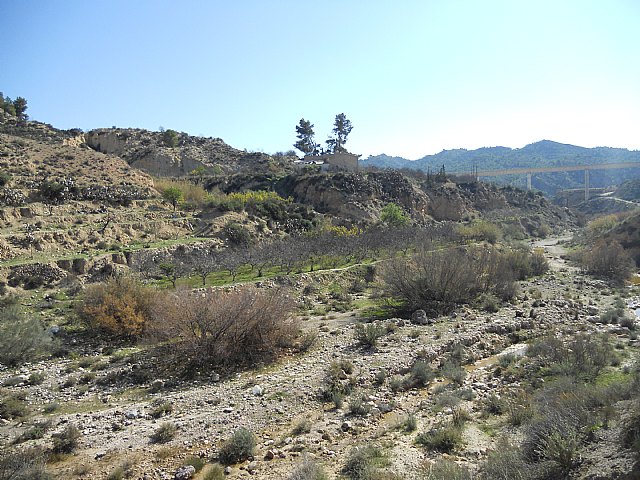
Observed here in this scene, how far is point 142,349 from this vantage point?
18406mm

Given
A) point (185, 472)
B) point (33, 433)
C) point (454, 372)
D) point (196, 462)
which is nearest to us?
point (185, 472)

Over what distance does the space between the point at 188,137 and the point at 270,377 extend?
79.4 meters

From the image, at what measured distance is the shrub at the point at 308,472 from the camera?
9047mm

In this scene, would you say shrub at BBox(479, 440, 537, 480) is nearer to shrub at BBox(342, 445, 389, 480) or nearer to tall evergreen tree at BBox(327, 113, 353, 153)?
shrub at BBox(342, 445, 389, 480)

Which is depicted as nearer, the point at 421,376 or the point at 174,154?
the point at 421,376

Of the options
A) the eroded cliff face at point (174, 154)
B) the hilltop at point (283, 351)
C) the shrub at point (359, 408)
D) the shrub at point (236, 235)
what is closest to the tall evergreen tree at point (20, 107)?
the eroded cliff face at point (174, 154)

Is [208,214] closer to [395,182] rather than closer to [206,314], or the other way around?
[206,314]

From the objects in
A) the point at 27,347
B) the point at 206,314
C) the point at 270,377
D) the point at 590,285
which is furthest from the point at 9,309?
the point at 590,285

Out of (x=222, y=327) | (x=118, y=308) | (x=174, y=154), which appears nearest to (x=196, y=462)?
(x=222, y=327)

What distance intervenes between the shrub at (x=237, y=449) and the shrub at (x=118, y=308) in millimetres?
10359

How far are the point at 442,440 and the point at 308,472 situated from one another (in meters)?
3.57

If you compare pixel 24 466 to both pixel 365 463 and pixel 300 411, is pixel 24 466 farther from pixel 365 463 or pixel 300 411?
pixel 365 463

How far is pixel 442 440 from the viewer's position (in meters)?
10.7

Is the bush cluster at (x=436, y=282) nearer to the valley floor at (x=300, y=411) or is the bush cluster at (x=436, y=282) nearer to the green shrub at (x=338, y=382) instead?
the valley floor at (x=300, y=411)
